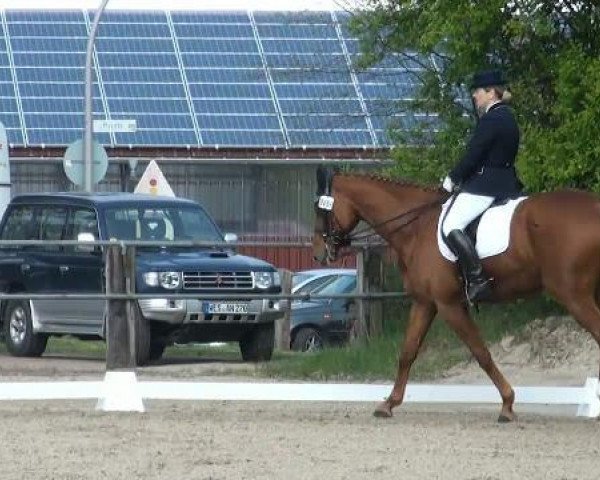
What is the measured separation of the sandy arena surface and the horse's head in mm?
1391

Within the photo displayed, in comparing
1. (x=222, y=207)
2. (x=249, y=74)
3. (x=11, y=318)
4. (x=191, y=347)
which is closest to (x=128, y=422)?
→ (x=11, y=318)

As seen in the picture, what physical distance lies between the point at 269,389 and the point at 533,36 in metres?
6.35

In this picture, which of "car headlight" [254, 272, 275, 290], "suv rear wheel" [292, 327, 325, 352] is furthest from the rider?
"suv rear wheel" [292, 327, 325, 352]

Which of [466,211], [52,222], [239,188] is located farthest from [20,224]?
[239,188]

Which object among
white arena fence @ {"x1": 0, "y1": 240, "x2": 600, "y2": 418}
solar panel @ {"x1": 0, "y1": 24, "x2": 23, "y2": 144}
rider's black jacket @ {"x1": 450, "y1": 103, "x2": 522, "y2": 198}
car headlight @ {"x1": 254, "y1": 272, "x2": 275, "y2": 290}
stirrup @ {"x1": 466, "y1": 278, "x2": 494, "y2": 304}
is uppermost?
rider's black jacket @ {"x1": 450, "y1": 103, "x2": 522, "y2": 198}

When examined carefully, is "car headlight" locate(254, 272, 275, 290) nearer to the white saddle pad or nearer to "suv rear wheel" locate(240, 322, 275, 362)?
"suv rear wheel" locate(240, 322, 275, 362)

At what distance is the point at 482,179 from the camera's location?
15.8 meters

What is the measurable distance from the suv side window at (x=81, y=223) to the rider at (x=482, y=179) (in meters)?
9.50

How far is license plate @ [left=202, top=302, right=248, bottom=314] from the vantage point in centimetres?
2327

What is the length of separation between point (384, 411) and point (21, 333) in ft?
30.0

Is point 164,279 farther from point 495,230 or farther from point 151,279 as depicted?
point 495,230

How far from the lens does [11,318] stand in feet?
80.6

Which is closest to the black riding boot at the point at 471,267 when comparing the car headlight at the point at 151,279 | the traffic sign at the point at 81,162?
the car headlight at the point at 151,279

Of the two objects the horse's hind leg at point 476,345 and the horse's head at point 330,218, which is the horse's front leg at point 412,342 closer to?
the horse's hind leg at point 476,345
